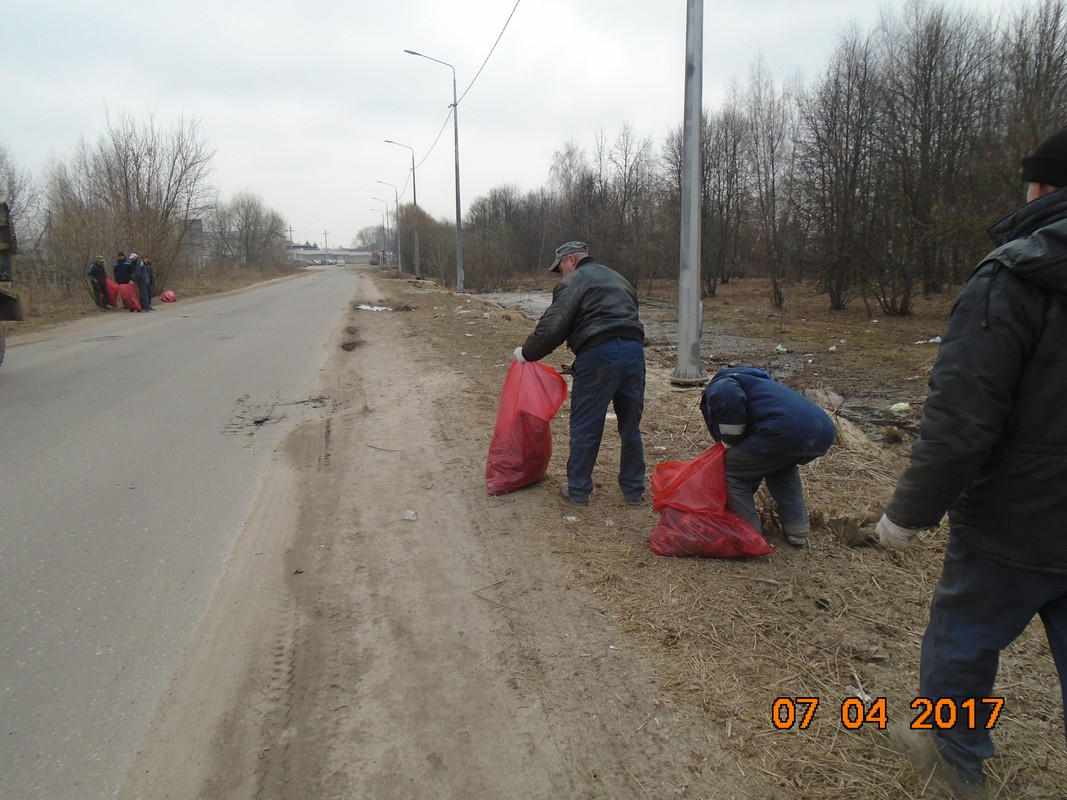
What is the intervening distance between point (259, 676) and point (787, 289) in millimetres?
26090

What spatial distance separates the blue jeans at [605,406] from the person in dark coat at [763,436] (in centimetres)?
76

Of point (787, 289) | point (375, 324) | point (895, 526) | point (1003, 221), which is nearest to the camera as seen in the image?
point (1003, 221)

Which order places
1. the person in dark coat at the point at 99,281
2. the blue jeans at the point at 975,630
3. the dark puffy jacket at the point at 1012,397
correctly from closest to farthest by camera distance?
1. the dark puffy jacket at the point at 1012,397
2. the blue jeans at the point at 975,630
3. the person in dark coat at the point at 99,281

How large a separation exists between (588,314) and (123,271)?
2033 centimetres

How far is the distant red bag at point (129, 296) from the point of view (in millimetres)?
19672

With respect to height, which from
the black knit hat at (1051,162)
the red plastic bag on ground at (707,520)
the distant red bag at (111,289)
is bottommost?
the red plastic bag on ground at (707,520)

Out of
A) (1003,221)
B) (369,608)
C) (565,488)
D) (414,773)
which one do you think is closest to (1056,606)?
(1003,221)

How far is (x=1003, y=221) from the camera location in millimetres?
1913

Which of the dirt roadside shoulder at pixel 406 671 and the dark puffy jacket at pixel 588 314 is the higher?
the dark puffy jacket at pixel 588 314

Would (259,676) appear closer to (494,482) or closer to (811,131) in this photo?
(494,482)

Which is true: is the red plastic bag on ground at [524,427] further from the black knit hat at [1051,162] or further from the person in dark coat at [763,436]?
the black knit hat at [1051,162]

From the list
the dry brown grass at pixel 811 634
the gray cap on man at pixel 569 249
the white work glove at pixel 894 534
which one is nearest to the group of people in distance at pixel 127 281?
the dry brown grass at pixel 811 634

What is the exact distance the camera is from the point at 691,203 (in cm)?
909
